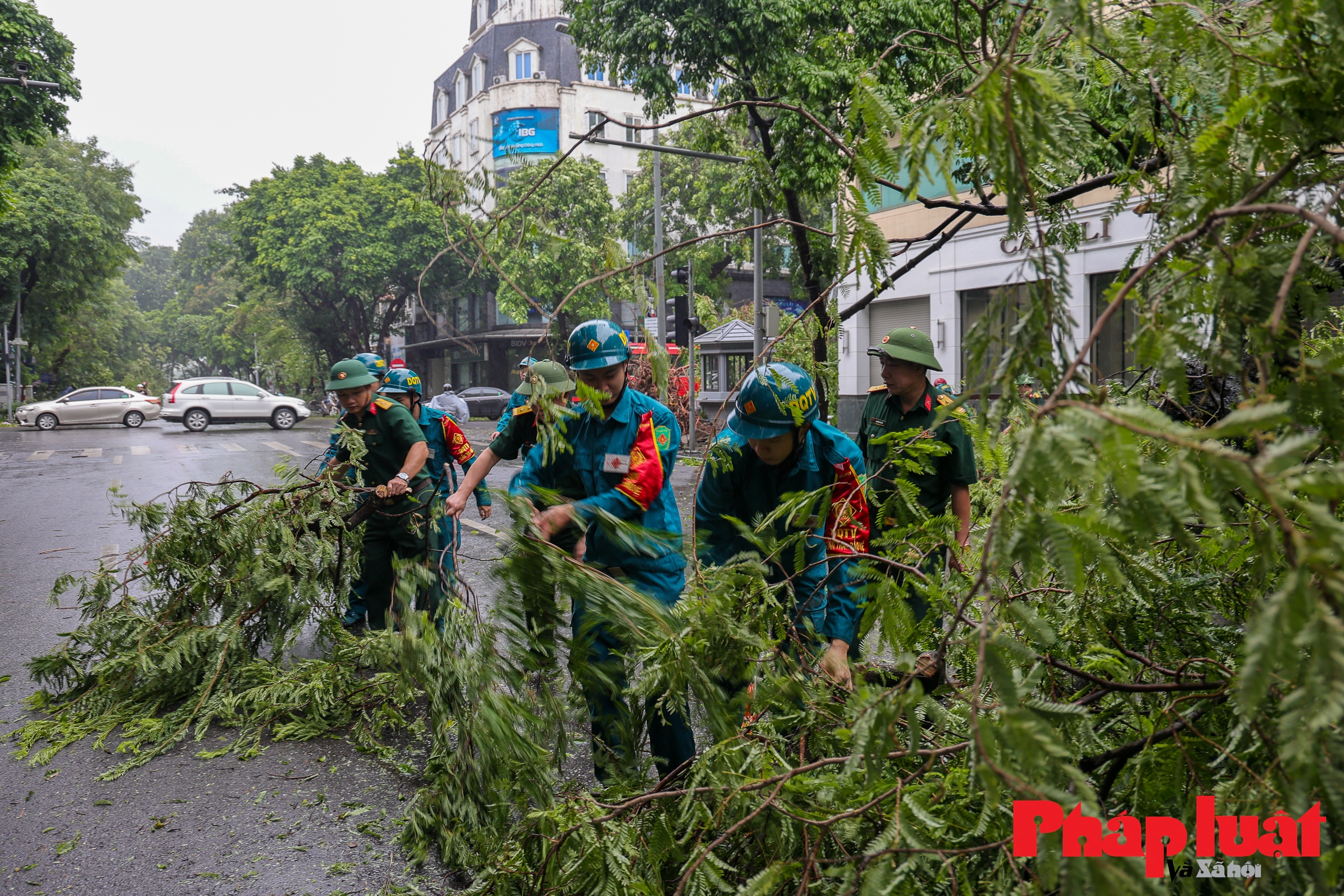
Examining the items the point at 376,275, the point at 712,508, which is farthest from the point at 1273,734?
the point at 376,275

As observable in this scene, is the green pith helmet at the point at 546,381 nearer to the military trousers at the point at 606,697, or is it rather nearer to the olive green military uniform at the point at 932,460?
the military trousers at the point at 606,697

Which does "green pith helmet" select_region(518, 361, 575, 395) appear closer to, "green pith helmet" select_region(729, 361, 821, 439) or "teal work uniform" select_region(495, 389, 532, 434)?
"teal work uniform" select_region(495, 389, 532, 434)

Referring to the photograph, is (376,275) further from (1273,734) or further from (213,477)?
(1273,734)

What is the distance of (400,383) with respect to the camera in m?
6.42

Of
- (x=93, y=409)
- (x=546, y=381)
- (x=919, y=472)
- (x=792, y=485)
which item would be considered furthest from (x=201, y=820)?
(x=93, y=409)

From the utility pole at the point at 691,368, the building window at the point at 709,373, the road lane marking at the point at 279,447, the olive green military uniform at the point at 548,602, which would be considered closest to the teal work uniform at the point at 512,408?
the olive green military uniform at the point at 548,602

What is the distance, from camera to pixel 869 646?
2578 millimetres

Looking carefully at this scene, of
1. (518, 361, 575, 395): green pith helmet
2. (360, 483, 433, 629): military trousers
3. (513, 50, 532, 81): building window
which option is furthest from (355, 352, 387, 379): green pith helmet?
(513, 50, 532, 81): building window

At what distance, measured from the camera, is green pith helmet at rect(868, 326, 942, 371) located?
13.9 ft

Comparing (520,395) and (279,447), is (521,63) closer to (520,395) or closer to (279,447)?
(279,447)

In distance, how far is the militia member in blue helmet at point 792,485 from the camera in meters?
2.90

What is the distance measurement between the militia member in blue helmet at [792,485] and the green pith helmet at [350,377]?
287 cm

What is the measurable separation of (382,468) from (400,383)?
2.69 feet

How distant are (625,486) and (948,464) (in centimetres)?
137
